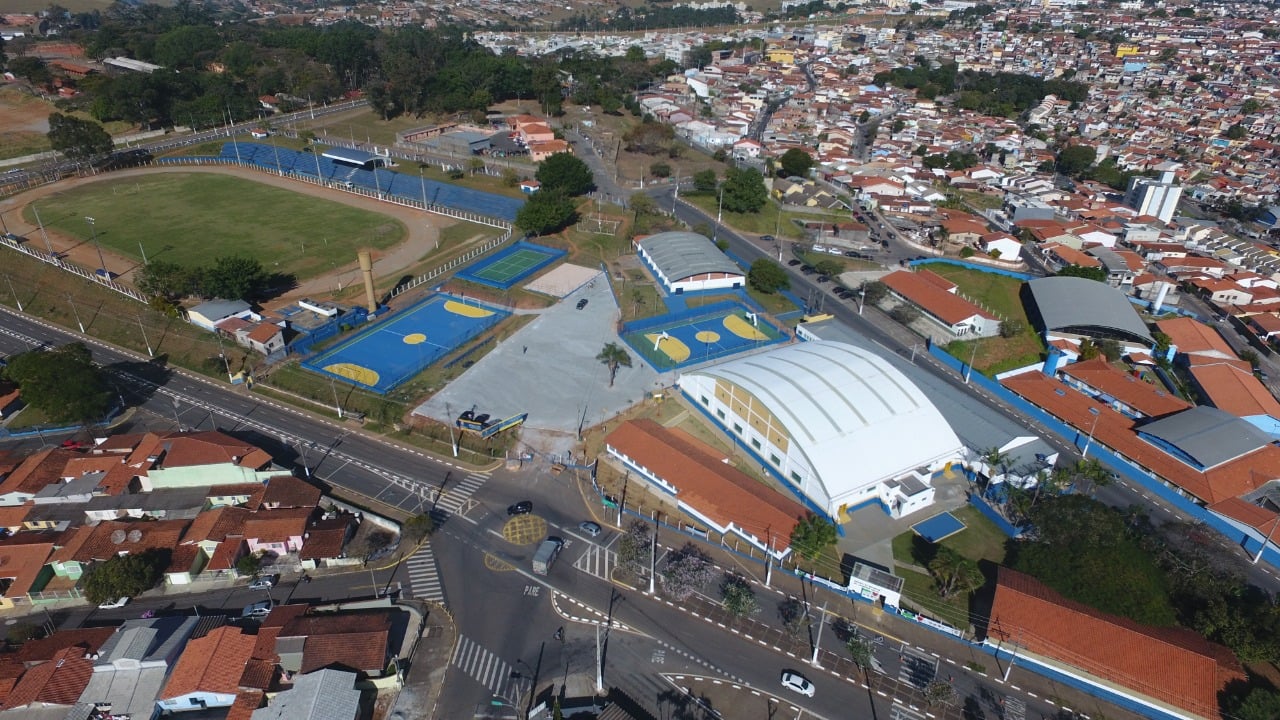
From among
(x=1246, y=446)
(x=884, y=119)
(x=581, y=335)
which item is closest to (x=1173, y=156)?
(x=884, y=119)

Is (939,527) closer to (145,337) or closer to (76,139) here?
(145,337)

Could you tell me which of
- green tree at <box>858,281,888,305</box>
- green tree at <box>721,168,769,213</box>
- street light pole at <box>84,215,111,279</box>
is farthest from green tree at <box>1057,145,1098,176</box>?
street light pole at <box>84,215,111,279</box>

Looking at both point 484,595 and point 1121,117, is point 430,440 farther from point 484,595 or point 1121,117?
point 1121,117

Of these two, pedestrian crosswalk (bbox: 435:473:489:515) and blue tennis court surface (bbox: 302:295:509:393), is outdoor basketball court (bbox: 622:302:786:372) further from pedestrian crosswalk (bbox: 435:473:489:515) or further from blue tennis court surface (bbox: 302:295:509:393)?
pedestrian crosswalk (bbox: 435:473:489:515)

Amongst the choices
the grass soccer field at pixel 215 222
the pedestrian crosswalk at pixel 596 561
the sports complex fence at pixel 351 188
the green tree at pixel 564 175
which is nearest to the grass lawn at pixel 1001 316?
the pedestrian crosswalk at pixel 596 561

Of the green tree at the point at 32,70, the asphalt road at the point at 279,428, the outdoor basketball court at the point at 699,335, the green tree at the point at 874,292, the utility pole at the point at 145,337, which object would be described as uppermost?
the green tree at the point at 32,70

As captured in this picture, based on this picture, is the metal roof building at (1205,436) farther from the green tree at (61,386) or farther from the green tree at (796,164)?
the green tree at (61,386)

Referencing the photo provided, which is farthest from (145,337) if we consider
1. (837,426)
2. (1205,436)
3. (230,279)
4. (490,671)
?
(1205,436)
